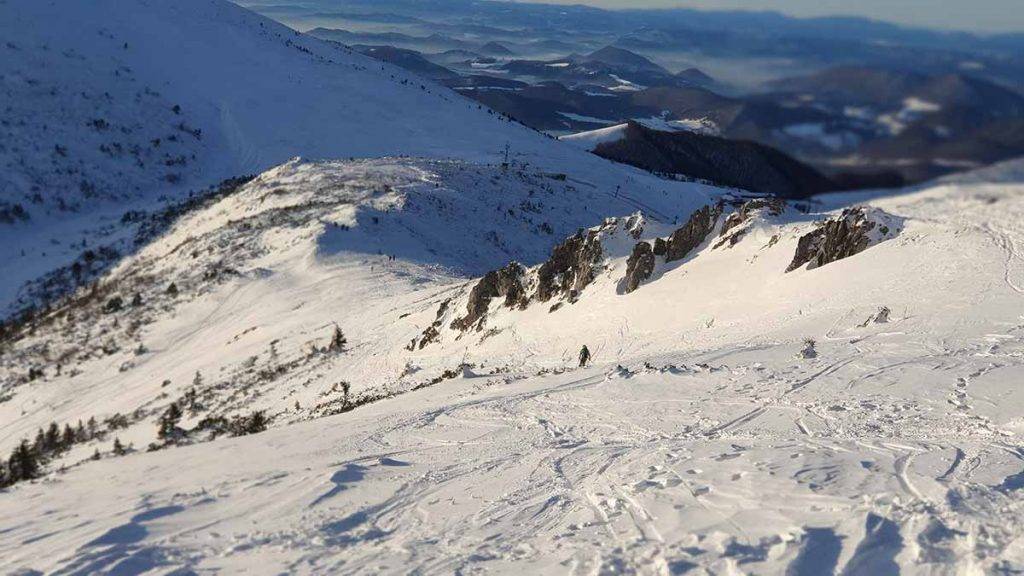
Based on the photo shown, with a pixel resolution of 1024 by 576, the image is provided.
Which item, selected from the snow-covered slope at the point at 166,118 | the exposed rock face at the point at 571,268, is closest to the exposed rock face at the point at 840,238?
the exposed rock face at the point at 571,268

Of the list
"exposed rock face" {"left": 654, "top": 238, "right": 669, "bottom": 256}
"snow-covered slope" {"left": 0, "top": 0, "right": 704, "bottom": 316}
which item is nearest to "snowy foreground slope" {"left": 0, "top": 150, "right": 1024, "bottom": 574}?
"exposed rock face" {"left": 654, "top": 238, "right": 669, "bottom": 256}

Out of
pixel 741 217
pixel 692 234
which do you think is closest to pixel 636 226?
pixel 692 234

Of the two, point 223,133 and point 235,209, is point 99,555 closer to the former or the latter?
point 235,209

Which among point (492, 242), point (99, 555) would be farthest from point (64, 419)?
point (492, 242)

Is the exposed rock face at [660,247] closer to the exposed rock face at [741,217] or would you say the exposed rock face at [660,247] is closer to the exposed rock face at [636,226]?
the exposed rock face at [636,226]

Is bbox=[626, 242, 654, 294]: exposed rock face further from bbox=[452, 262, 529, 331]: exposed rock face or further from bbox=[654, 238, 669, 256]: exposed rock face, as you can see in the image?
bbox=[452, 262, 529, 331]: exposed rock face

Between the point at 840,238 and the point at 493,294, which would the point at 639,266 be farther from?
the point at 840,238
